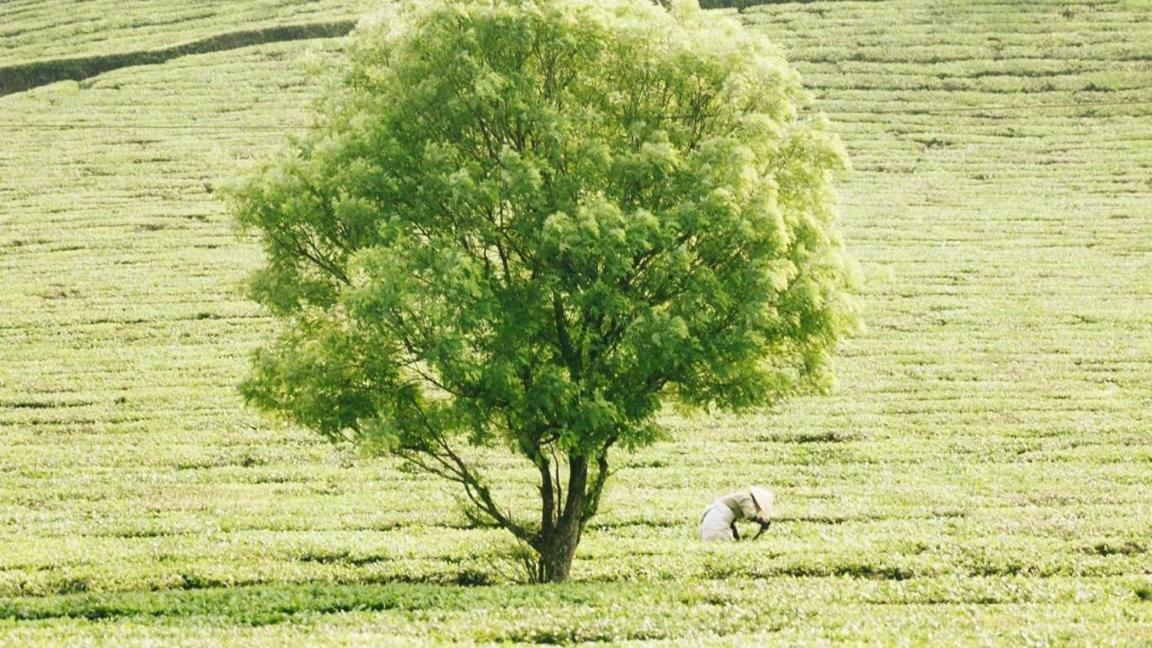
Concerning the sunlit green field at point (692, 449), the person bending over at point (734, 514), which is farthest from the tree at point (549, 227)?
the person bending over at point (734, 514)

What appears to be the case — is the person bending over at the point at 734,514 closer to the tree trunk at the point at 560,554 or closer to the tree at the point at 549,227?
the tree trunk at the point at 560,554

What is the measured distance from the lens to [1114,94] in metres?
68.2

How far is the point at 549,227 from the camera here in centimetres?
1496

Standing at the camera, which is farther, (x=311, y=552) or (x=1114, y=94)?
(x=1114, y=94)

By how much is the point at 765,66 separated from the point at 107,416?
25.6 m

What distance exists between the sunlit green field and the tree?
235 centimetres

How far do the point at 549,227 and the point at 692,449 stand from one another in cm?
1565

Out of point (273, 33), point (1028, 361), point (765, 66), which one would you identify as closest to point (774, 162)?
point (765, 66)

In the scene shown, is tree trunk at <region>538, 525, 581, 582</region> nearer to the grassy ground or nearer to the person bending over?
the person bending over

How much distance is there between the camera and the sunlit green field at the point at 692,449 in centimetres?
1568

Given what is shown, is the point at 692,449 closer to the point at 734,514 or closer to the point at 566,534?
the point at 734,514

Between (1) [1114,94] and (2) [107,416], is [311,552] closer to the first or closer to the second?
(2) [107,416]

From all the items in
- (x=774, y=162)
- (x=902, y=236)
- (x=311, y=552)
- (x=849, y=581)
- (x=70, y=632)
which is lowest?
(x=902, y=236)

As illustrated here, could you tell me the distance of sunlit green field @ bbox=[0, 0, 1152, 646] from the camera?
617 inches
